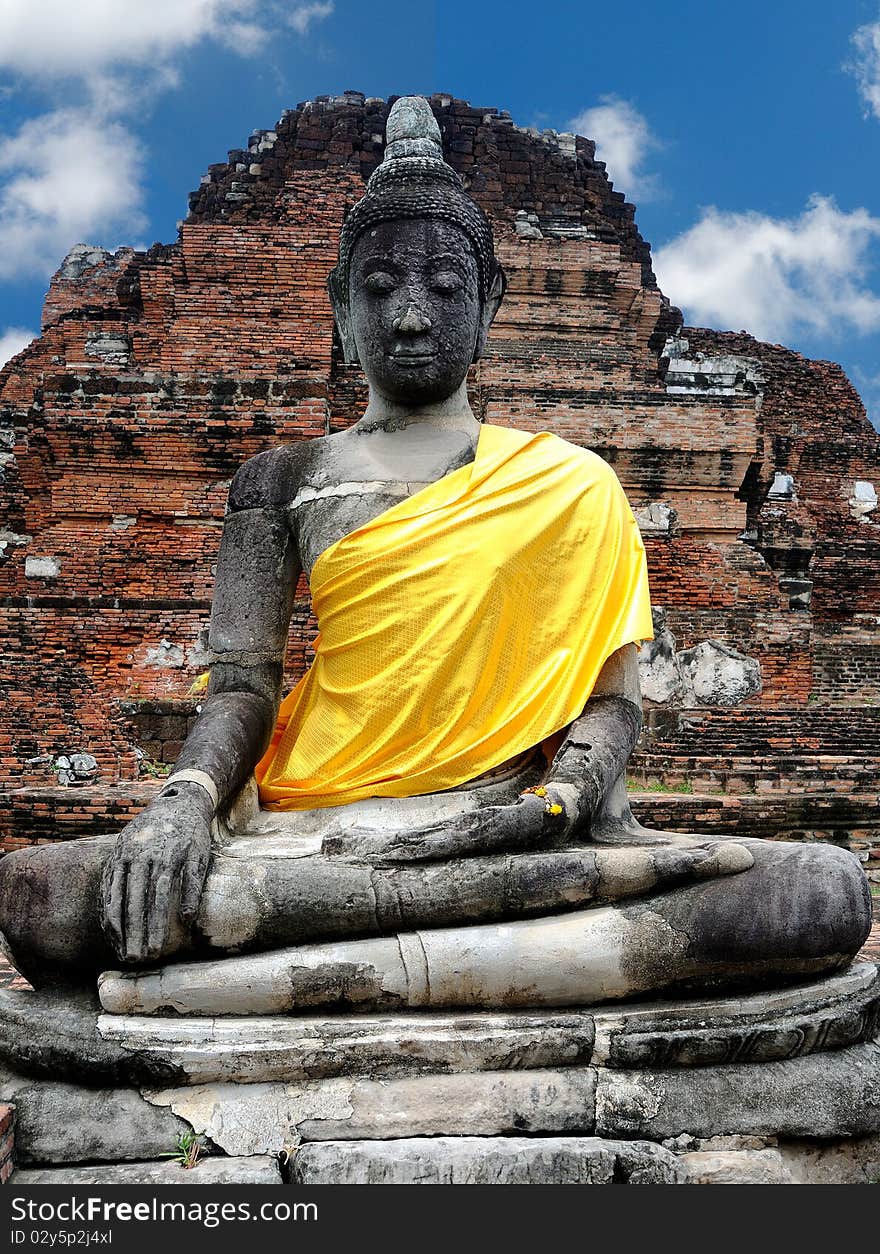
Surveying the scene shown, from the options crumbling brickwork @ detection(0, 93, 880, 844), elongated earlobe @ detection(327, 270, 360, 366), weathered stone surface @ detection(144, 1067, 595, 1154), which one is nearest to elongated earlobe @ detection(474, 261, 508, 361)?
elongated earlobe @ detection(327, 270, 360, 366)

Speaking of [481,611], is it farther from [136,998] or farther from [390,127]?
[390,127]

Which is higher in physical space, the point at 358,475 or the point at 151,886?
the point at 358,475

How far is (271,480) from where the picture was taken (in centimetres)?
390

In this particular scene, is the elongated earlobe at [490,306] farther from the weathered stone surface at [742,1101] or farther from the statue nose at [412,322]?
the weathered stone surface at [742,1101]

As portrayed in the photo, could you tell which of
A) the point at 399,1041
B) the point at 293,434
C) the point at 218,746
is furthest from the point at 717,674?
the point at 399,1041

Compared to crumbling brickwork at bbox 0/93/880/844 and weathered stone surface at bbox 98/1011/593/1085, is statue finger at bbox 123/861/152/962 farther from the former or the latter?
crumbling brickwork at bbox 0/93/880/844

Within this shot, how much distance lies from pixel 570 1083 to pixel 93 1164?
103 centimetres

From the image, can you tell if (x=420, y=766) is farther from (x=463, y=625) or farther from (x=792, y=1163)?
(x=792, y=1163)

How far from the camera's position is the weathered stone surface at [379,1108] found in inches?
102

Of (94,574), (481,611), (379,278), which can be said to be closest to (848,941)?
(481,611)

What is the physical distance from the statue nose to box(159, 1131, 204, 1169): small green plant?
235 centimetres

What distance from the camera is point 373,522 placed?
3584mm

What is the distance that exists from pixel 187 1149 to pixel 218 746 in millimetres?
1168

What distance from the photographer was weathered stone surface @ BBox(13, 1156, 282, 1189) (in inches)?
96.2
